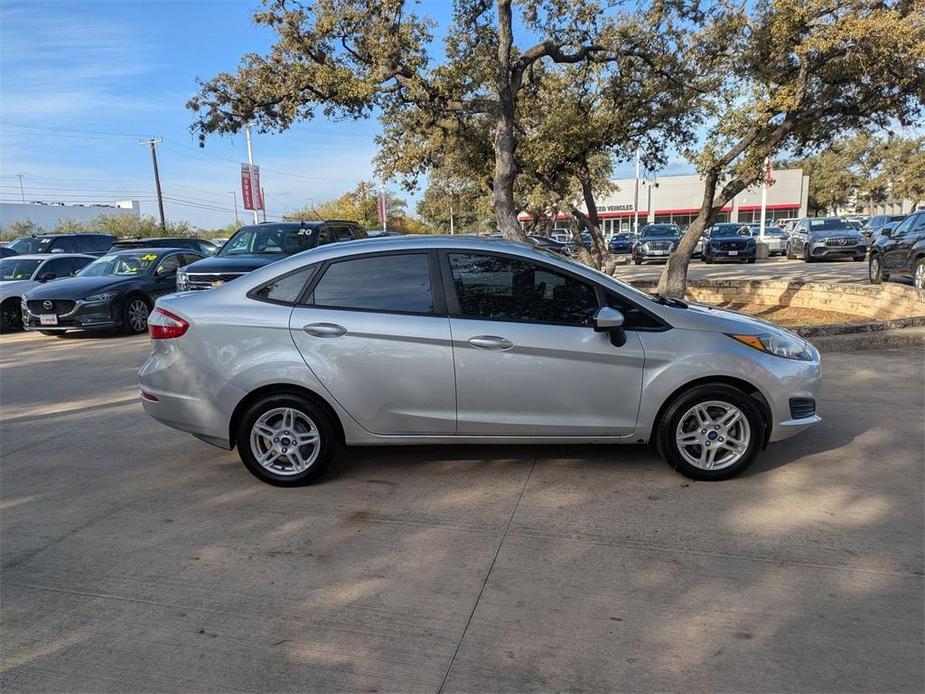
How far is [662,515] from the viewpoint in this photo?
393cm

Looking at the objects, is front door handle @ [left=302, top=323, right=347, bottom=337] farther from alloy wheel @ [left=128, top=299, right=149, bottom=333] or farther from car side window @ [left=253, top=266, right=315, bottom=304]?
alloy wheel @ [left=128, top=299, right=149, bottom=333]

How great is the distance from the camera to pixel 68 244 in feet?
63.9

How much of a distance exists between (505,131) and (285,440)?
8467mm

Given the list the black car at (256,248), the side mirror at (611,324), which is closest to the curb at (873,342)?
the side mirror at (611,324)

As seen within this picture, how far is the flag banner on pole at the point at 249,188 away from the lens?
33625mm

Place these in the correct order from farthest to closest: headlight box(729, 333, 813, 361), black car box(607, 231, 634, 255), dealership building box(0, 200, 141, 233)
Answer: dealership building box(0, 200, 141, 233), black car box(607, 231, 634, 255), headlight box(729, 333, 813, 361)

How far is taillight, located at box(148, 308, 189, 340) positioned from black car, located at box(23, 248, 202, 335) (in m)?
7.26

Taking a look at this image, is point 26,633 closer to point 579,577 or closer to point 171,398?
point 171,398

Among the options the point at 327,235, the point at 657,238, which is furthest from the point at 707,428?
the point at 657,238

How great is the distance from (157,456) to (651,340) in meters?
4.01

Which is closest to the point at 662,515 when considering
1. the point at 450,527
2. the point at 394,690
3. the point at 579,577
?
the point at 579,577

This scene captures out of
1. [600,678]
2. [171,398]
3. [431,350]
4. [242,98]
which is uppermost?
[242,98]

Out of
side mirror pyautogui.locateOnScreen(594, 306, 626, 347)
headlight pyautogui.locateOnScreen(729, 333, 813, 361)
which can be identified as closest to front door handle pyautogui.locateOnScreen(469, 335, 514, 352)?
side mirror pyautogui.locateOnScreen(594, 306, 626, 347)

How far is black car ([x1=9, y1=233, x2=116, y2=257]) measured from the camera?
19.3 metres
